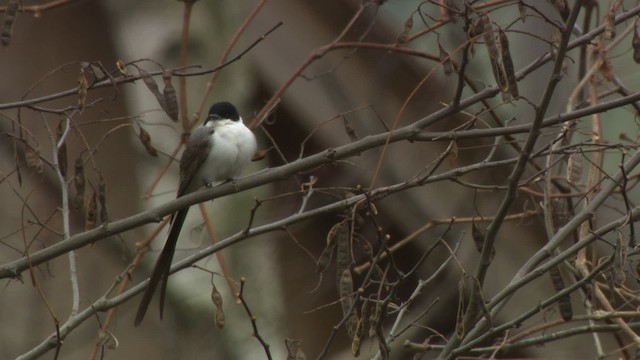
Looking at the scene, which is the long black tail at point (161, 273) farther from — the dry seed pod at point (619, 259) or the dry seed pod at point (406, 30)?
the dry seed pod at point (619, 259)

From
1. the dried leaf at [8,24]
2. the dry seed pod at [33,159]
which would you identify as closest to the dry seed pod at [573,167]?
the dry seed pod at [33,159]

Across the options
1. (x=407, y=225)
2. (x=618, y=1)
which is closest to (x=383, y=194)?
(x=618, y=1)

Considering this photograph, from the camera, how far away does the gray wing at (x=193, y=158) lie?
439 centimetres

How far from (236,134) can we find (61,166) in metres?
1.07

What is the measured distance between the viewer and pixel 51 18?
5.98 meters

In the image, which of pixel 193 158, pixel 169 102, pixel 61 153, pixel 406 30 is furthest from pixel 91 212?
pixel 406 30

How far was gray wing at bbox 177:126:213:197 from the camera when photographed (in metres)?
4.39

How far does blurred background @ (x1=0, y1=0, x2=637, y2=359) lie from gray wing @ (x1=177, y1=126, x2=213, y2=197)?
30.4 inches

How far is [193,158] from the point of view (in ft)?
14.5

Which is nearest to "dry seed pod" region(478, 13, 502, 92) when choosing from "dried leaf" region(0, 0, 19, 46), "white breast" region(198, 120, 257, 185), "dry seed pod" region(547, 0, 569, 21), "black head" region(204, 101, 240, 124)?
"dry seed pod" region(547, 0, 569, 21)

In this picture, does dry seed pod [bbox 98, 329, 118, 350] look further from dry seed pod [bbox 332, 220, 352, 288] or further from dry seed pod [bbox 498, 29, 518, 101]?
dry seed pod [bbox 498, 29, 518, 101]

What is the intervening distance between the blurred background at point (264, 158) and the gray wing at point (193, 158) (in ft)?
2.54

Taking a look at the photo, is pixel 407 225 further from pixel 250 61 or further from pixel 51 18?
pixel 51 18

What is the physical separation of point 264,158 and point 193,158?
1.55 metres
